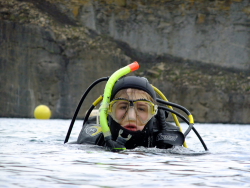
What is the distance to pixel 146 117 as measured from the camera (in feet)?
19.4

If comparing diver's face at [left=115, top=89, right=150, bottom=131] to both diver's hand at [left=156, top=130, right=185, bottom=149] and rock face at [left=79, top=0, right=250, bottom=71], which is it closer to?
diver's hand at [left=156, top=130, right=185, bottom=149]

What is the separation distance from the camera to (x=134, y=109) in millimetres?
5879

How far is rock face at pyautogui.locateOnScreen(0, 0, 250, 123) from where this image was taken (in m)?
42.6

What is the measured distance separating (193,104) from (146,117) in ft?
122

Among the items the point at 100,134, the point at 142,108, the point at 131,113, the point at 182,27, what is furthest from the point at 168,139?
the point at 182,27

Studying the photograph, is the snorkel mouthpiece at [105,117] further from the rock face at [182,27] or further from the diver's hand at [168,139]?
the rock face at [182,27]

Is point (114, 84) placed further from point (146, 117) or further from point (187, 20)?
point (187, 20)

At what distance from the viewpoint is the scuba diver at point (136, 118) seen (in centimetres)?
585

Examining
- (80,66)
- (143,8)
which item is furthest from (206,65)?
(80,66)

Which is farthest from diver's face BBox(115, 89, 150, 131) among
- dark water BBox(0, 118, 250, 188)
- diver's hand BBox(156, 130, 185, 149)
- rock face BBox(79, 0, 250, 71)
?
rock face BBox(79, 0, 250, 71)

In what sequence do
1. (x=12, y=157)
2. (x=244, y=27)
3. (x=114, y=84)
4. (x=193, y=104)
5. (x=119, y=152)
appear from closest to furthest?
(x=12, y=157) → (x=119, y=152) → (x=114, y=84) → (x=193, y=104) → (x=244, y=27)

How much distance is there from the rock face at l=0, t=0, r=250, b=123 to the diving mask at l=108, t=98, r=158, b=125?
35929 mm

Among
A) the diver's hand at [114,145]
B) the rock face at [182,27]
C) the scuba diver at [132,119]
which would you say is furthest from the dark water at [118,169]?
the rock face at [182,27]

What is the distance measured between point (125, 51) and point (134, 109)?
40.8 m
